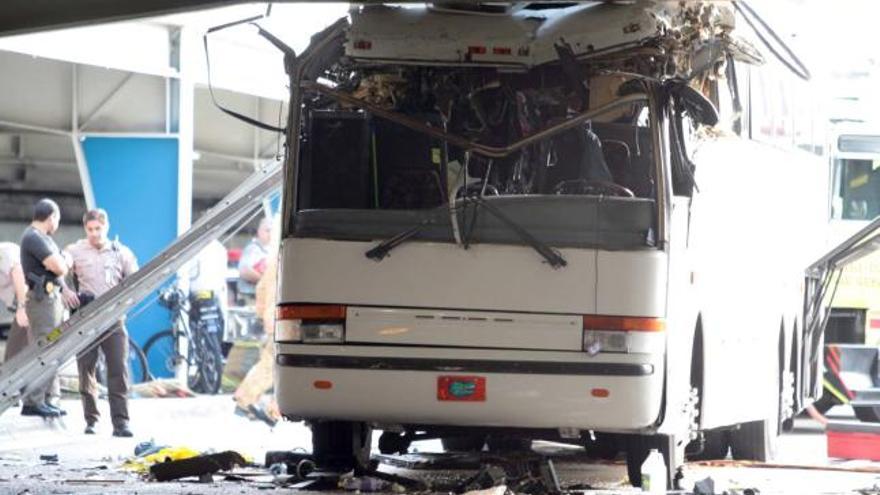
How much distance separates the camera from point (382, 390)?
11.7 meters

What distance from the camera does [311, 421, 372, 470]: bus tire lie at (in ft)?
41.4

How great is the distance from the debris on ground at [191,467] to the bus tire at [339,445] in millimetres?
1017

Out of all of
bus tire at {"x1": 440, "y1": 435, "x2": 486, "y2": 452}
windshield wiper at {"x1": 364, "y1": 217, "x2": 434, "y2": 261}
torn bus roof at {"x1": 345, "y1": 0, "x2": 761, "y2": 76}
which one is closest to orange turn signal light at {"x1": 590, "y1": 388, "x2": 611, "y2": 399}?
windshield wiper at {"x1": 364, "y1": 217, "x2": 434, "y2": 261}

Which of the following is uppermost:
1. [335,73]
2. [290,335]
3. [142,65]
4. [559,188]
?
[142,65]

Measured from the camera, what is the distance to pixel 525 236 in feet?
38.0

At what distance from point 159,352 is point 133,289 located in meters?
7.81

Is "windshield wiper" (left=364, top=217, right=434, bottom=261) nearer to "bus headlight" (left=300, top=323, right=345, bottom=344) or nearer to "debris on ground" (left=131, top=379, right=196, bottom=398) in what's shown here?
"bus headlight" (left=300, top=323, right=345, bottom=344)

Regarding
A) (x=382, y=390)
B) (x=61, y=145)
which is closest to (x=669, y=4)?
(x=382, y=390)

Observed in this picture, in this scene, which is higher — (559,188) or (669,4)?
Answer: (669,4)

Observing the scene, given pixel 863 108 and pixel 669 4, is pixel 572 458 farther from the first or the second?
pixel 863 108

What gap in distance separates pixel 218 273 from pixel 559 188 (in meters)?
14.4

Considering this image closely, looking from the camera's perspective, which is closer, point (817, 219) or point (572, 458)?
point (572, 458)

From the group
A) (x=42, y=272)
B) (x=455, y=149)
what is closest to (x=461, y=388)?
(x=455, y=149)

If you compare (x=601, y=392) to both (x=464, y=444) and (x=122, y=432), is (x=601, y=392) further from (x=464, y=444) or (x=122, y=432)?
(x=122, y=432)
